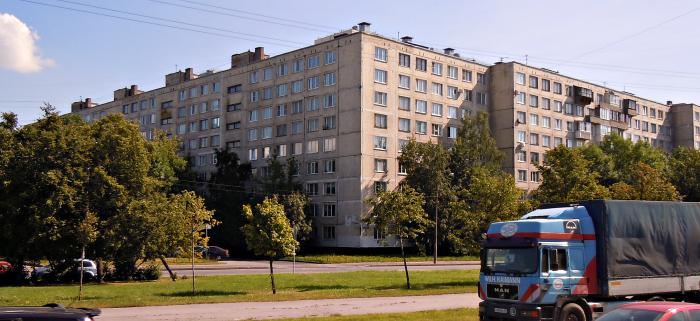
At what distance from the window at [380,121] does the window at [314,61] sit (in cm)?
956

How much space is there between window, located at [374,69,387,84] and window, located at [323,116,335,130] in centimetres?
642

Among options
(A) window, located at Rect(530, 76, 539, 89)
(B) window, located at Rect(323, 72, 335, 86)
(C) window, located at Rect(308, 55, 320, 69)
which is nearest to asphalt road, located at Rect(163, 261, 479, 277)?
(B) window, located at Rect(323, 72, 335, 86)

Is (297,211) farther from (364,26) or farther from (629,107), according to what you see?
(629,107)

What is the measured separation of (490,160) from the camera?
7631cm

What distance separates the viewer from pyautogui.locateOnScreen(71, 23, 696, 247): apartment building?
71375 mm

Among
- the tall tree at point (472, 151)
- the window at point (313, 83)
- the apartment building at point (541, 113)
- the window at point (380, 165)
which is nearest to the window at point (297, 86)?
the window at point (313, 83)

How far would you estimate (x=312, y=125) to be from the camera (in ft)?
248

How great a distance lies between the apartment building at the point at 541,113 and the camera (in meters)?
83.9

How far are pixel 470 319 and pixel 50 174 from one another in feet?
79.4

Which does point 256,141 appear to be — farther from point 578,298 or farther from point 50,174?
point 578,298

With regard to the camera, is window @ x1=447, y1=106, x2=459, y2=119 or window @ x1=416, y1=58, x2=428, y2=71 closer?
window @ x1=416, y1=58, x2=428, y2=71

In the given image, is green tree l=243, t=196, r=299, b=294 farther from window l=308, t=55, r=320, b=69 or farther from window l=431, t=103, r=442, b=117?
window l=431, t=103, r=442, b=117

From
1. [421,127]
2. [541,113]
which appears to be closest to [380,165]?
[421,127]

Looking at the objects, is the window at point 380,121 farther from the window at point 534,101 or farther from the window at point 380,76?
the window at point 534,101
